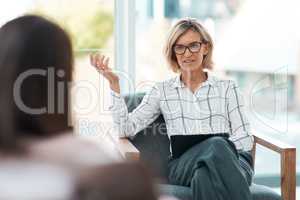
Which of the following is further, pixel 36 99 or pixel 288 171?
pixel 288 171

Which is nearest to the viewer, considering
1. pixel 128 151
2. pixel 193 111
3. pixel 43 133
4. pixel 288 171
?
pixel 43 133

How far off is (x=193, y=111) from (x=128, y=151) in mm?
516

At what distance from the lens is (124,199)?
0.62 m

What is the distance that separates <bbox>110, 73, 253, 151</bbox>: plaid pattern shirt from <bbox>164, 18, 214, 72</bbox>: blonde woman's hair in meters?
0.09

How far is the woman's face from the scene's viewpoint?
2.69 metres

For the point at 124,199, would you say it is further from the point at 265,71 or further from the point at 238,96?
the point at 265,71

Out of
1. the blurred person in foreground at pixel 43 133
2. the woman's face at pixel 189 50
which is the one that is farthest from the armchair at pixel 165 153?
the blurred person in foreground at pixel 43 133

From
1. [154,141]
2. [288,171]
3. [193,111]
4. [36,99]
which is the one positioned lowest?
[288,171]

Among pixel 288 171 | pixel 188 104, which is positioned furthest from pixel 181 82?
pixel 288 171

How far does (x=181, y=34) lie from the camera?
106 inches

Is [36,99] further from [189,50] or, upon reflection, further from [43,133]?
[189,50]

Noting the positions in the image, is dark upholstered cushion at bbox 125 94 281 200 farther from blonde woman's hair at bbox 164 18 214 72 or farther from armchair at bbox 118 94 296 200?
blonde woman's hair at bbox 164 18 214 72

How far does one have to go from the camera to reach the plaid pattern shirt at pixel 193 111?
2.67 meters

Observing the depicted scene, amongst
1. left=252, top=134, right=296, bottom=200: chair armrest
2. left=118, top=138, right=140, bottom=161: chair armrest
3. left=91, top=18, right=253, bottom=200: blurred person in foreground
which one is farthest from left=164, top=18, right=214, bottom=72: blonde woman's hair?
left=252, top=134, right=296, bottom=200: chair armrest
